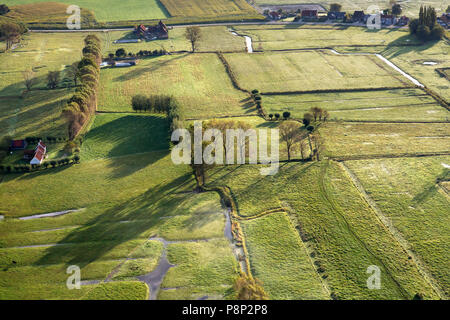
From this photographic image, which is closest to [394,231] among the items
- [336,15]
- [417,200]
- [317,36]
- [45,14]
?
[417,200]

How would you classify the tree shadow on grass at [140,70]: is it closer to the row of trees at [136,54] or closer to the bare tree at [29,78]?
the row of trees at [136,54]

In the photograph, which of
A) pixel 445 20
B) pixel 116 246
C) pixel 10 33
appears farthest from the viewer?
pixel 445 20

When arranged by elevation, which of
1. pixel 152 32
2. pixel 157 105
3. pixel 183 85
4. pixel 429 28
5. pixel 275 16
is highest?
pixel 275 16

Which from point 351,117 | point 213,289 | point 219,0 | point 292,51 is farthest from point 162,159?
point 219,0

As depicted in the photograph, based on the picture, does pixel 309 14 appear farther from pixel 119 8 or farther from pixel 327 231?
pixel 327 231

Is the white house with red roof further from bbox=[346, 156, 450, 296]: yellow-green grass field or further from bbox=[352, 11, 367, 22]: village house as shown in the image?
bbox=[352, 11, 367, 22]: village house
